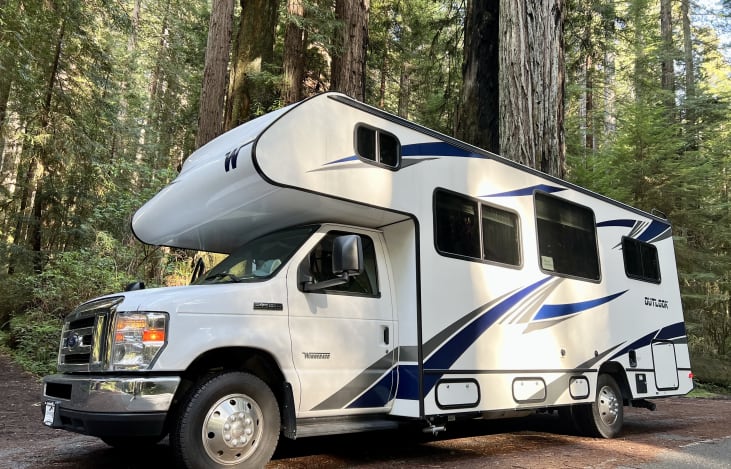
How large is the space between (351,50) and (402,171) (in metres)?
7.94

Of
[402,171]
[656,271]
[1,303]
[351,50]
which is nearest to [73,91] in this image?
[1,303]

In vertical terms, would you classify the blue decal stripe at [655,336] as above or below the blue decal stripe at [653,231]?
below

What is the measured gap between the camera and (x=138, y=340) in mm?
4023

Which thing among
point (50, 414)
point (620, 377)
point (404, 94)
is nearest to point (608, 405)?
point (620, 377)

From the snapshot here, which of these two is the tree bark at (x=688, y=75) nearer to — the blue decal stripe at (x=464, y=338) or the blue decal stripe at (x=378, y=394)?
the blue decal stripe at (x=464, y=338)

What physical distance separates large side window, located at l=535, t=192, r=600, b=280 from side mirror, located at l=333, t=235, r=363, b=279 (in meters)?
3.09

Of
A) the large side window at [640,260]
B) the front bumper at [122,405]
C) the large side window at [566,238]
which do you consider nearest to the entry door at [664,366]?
the large side window at [640,260]

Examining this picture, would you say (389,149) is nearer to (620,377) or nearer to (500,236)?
(500,236)

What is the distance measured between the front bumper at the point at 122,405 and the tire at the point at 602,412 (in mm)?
5539

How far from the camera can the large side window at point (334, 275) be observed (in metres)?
5.00

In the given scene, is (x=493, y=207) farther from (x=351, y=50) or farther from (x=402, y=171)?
(x=351, y=50)

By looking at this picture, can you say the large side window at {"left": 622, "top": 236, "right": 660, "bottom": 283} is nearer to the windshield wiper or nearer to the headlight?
the windshield wiper

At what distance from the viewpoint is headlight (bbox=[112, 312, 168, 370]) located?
400 cm

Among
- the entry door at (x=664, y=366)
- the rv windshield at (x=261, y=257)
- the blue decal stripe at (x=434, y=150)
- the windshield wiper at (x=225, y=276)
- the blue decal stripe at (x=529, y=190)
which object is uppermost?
the blue decal stripe at (x=434, y=150)
